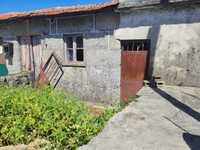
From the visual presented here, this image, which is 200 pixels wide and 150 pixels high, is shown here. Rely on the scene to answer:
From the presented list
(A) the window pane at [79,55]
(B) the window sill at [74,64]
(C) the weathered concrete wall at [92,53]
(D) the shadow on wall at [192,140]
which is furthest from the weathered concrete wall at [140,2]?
(D) the shadow on wall at [192,140]

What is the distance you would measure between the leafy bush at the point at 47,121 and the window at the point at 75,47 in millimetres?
5602

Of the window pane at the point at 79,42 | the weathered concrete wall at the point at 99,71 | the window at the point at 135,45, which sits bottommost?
the weathered concrete wall at the point at 99,71

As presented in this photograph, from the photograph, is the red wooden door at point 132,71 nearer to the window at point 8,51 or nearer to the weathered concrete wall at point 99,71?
the weathered concrete wall at point 99,71

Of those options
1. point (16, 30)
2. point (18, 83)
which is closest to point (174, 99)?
point (18, 83)

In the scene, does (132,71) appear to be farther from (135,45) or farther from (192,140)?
(192,140)

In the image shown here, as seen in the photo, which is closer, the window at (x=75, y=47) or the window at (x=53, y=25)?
the window at (x=75, y=47)

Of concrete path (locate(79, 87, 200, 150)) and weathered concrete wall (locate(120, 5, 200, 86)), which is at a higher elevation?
weathered concrete wall (locate(120, 5, 200, 86))

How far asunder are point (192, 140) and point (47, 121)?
274 cm

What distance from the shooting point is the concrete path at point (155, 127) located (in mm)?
4289

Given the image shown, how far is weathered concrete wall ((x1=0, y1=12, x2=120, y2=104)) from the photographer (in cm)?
1083

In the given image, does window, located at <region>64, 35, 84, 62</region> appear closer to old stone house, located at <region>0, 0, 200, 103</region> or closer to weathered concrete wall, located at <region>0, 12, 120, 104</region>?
old stone house, located at <region>0, 0, 200, 103</region>

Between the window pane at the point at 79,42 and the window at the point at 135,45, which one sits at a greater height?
the window pane at the point at 79,42

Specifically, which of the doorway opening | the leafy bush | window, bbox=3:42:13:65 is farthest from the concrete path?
window, bbox=3:42:13:65

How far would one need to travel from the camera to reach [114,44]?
10688 millimetres
